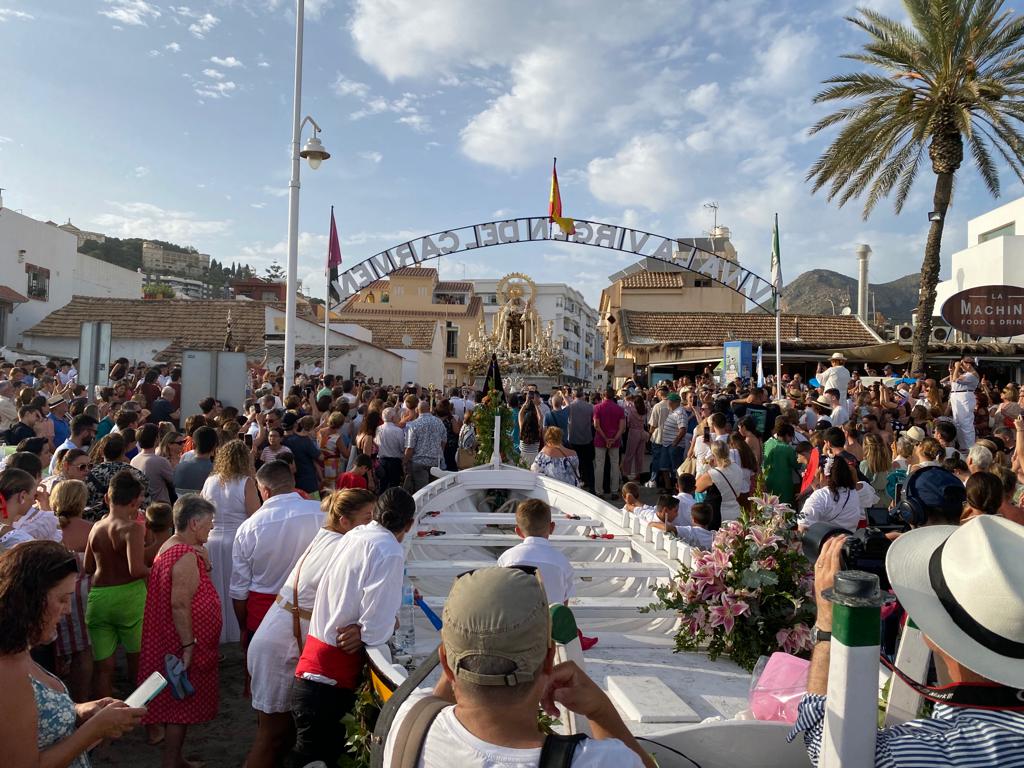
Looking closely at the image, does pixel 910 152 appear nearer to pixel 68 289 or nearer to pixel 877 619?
pixel 877 619

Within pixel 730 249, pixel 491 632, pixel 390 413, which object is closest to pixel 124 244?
pixel 730 249

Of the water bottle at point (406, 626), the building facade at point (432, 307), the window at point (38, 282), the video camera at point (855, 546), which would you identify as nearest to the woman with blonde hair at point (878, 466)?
the water bottle at point (406, 626)

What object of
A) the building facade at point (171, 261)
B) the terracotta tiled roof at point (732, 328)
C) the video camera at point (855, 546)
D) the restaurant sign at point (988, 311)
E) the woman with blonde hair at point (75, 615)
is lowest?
the woman with blonde hair at point (75, 615)

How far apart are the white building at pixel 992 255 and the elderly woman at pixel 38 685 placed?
21943 millimetres

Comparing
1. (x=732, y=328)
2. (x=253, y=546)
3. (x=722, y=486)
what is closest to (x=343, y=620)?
(x=253, y=546)

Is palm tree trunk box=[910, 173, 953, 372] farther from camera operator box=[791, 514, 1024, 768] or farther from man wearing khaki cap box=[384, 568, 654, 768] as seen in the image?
man wearing khaki cap box=[384, 568, 654, 768]

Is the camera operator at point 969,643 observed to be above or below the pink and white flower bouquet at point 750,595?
above

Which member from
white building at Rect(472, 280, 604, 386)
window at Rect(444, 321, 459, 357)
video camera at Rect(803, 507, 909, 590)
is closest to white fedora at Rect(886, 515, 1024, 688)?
video camera at Rect(803, 507, 909, 590)

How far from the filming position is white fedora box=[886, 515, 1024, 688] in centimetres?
163

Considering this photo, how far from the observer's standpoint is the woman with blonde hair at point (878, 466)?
25.1 feet

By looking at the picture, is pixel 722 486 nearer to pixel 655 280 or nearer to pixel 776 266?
pixel 776 266

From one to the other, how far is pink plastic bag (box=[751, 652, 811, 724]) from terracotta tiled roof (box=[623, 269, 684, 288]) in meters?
39.4

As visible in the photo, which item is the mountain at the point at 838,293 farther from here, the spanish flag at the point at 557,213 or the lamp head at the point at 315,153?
the lamp head at the point at 315,153

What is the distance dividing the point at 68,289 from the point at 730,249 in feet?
125
